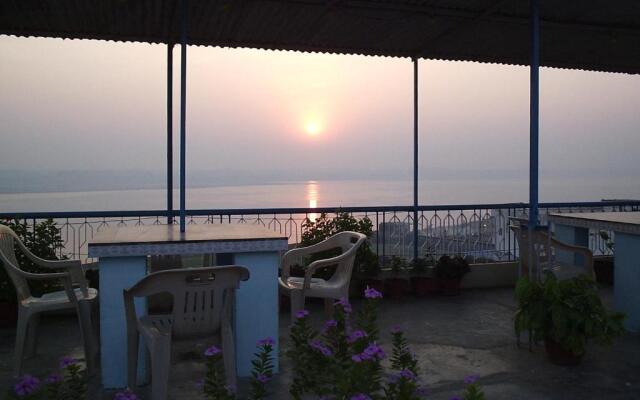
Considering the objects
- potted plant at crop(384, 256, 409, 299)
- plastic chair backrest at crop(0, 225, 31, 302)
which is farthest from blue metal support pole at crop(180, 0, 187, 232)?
potted plant at crop(384, 256, 409, 299)

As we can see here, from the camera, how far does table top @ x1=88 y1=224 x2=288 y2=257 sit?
11.2 feet

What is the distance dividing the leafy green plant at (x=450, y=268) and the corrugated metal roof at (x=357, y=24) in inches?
91.4

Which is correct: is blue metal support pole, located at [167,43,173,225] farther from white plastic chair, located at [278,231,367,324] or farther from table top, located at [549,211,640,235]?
table top, located at [549,211,640,235]

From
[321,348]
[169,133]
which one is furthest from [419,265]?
[321,348]

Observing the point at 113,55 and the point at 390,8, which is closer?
the point at 390,8

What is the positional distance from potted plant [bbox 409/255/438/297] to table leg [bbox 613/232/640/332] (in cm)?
191

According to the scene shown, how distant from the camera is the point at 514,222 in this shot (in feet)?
17.8

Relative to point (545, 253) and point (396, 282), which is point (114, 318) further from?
point (396, 282)

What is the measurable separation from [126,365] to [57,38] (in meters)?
3.43

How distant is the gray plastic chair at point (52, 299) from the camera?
141 inches

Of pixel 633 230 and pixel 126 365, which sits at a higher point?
pixel 633 230

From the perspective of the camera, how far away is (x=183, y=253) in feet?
11.7

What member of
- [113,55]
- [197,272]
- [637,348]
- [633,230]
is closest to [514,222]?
[633,230]

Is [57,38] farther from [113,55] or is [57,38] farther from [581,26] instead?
[581,26]
